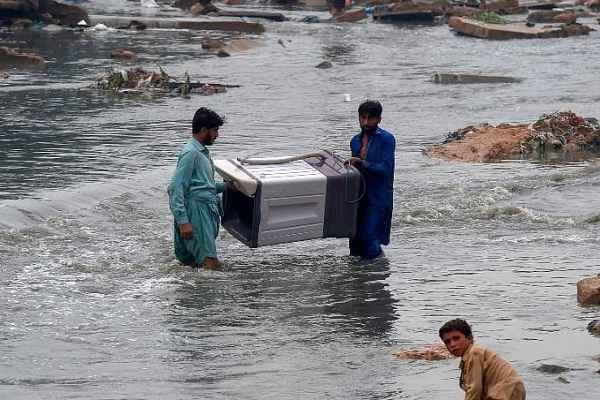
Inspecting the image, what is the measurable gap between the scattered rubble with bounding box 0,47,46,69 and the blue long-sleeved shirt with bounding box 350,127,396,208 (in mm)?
18143

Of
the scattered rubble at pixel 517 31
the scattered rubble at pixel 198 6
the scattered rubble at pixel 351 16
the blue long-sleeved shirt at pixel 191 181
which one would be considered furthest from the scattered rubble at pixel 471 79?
the scattered rubble at pixel 198 6

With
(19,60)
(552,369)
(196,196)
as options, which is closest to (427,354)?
(552,369)

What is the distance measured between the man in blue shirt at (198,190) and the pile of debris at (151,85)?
42.8ft

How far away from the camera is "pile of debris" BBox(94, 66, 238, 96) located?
22.6 m

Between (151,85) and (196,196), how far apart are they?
1381 centimetres

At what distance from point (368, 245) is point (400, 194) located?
3.53 meters

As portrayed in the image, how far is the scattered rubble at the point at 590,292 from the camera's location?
8.80 meters

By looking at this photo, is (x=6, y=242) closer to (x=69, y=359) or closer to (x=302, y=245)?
(x=302, y=245)

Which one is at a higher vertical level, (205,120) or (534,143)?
(205,120)

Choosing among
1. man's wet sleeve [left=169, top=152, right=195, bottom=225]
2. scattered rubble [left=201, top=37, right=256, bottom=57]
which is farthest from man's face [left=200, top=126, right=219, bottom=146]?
scattered rubble [left=201, top=37, right=256, bottom=57]

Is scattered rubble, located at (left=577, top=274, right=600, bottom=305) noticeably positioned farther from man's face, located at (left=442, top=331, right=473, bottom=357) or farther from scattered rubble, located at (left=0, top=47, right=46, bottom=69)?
scattered rubble, located at (left=0, top=47, right=46, bottom=69)

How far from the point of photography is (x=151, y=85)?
75.0 ft

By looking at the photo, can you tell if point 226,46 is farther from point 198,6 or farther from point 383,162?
point 383,162

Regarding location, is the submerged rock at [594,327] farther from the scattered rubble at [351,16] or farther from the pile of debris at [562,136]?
the scattered rubble at [351,16]
